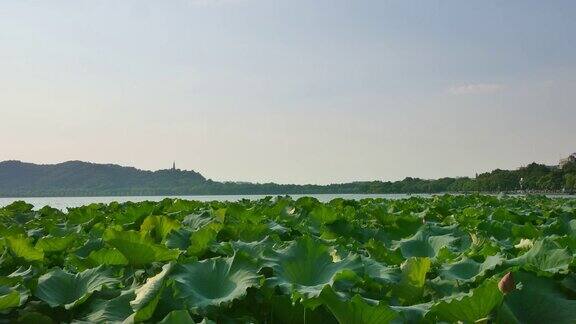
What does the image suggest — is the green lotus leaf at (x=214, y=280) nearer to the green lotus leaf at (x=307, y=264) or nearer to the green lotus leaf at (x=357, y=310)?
the green lotus leaf at (x=307, y=264)

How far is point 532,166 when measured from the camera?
174 feet

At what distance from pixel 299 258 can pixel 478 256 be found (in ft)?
2.94

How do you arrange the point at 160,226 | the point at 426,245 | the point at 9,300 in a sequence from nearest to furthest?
the point at 9,300 < the point at 426,245 < the point at 160,226

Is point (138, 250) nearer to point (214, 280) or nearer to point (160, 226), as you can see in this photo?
point (214, 280)

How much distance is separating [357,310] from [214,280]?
0.80 m

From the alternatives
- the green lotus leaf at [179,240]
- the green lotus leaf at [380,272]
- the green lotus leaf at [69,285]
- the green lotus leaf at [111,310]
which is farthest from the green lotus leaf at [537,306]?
the green lotus leaf at [179,240]

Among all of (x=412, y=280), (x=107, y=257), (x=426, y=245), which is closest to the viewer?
(x=412, y=280)

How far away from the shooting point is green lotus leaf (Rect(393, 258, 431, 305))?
2158 millimetres

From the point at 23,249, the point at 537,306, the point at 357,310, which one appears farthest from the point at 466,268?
the point at 23,249

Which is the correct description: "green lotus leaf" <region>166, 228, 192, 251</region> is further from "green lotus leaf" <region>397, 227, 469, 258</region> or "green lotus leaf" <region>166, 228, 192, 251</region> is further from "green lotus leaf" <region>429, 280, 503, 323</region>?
"green lotus leaf" <region>429, 280, 503, 323</region>

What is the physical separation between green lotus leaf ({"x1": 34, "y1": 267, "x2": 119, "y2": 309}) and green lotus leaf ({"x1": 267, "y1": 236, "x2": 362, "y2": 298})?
67 cm

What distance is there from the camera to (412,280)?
7.20ft

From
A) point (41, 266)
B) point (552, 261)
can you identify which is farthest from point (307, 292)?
point (41, 266)

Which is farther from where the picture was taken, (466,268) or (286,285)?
(466,268)
